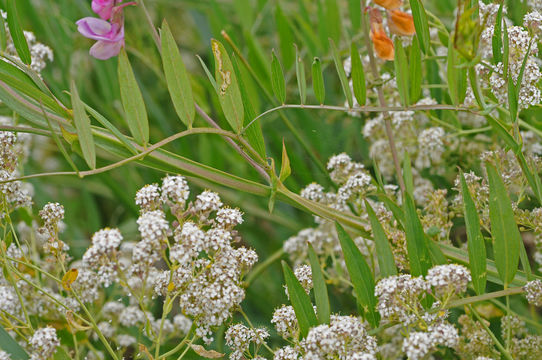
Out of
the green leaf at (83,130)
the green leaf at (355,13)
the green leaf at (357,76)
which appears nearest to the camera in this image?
the green leaf at (83,130)

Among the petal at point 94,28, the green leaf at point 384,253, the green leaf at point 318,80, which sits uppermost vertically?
the petal at point 94,28

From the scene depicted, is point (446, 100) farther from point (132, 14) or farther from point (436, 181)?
point (132, 14)

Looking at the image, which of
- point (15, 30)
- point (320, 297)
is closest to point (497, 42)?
point (320, 297)

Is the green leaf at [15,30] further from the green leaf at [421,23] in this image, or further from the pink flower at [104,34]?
the green leaf at [421,23]

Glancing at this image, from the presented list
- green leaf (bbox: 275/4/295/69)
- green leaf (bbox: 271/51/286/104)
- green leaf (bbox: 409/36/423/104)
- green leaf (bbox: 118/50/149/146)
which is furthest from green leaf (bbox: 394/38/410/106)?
green leaf (bbox: 275/4/295/69)

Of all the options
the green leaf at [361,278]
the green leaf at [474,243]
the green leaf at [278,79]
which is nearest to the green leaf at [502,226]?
the green leaf at [474,243]

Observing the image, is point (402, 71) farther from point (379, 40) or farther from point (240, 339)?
point (240, 339)

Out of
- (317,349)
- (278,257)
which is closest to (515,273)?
(317,349)
